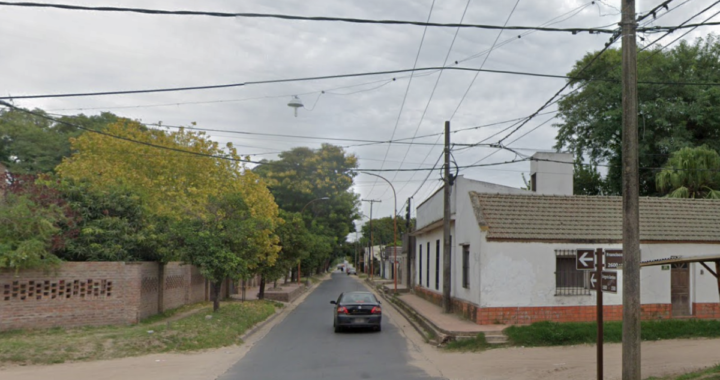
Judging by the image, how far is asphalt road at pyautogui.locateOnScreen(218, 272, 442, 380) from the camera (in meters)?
12.1

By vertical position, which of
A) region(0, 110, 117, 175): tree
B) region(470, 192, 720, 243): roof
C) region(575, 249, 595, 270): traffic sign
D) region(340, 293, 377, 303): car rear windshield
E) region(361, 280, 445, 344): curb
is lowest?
region(361, 280, 445, 344): curb

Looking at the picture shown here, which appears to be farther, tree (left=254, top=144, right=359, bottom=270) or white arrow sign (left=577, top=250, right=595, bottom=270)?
tree (left=254, top=144, right=359, bottom=270)

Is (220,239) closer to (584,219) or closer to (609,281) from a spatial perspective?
(584,219)

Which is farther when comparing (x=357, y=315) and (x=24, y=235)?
(x=357, y=315)

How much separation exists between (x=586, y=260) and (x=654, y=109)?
93.9ft

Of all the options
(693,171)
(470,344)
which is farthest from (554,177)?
(470,344)

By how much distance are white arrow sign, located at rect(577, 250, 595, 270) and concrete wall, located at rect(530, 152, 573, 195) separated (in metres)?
15.1

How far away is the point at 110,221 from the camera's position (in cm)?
1902

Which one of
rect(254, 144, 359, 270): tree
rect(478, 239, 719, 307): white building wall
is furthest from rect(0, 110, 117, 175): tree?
rect(478, 239, 719, 307): white building wall

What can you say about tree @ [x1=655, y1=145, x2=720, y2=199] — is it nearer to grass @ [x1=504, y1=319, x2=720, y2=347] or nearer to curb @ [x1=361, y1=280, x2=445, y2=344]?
grass @ [x1=504, y1=319, x2=720, y2=347]

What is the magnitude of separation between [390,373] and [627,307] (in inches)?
195

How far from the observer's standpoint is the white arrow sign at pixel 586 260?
396 inches

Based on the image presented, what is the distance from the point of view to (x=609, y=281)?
9.51 metres

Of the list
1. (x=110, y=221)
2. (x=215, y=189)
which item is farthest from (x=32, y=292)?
(x=215, y=189)
